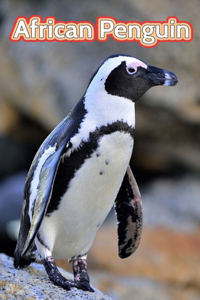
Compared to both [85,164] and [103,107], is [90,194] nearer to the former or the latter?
[85,164]

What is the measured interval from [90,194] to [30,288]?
0.26 m

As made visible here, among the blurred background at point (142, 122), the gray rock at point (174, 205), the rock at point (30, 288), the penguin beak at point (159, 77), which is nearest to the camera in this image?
the rock at point (30, 288)

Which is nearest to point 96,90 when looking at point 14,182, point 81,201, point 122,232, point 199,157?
point 81,201

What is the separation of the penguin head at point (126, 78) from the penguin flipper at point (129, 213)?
0.28 metres

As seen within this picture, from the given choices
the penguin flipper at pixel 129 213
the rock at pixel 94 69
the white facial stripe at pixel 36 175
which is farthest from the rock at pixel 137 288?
the white facial stripe at pixel 36 175

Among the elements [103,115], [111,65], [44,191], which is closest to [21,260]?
[44,191]

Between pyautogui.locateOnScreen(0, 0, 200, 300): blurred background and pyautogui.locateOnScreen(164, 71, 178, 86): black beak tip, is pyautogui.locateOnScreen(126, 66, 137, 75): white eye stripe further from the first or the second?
pyautogui.locateOnScreen(0, 0, 200, 300): blurred background

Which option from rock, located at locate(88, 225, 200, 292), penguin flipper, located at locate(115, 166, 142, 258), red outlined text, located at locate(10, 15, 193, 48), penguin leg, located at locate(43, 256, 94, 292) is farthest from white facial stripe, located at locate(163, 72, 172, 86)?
rock, located at locate(88, 225, 200, 292)

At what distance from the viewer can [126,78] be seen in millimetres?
969

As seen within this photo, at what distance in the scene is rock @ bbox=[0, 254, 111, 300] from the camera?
883mm

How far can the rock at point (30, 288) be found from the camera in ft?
2.90

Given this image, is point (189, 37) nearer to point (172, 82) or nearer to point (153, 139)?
point (153, 139)

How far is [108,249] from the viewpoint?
2.64m

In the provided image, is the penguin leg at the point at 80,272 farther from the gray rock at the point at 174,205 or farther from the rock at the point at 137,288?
the gray rock at the point at 174,205
